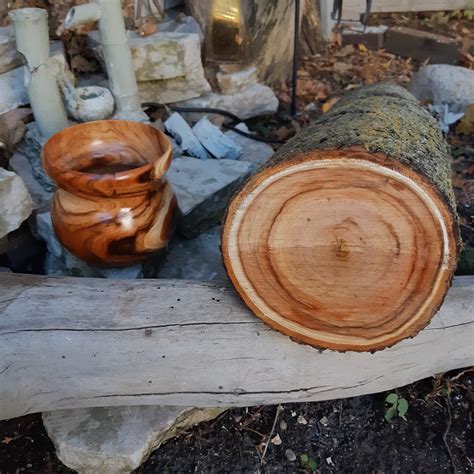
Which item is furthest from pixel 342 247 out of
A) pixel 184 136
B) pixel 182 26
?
pixel 182 26

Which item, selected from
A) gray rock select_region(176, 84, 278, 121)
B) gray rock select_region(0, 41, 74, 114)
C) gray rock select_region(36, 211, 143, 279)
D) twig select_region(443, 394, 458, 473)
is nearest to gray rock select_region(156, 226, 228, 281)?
gray rock select_region(36, 211, 143, 279)

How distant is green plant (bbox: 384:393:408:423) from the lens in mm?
2035

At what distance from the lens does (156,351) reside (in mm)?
1675

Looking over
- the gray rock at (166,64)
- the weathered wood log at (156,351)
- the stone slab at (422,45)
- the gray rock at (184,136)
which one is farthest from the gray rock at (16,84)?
the stone slab at (422,45)

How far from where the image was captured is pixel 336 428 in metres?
2.02

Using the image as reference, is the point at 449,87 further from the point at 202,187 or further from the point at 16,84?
the point at 16,84

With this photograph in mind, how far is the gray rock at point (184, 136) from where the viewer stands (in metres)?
3.10

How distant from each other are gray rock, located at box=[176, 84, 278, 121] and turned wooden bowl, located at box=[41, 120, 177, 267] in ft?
4.42

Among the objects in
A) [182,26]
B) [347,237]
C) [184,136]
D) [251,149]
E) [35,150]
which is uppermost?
[347,237]

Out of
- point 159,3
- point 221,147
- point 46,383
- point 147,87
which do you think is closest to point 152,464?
point 46,383

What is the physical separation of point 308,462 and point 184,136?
1.88m

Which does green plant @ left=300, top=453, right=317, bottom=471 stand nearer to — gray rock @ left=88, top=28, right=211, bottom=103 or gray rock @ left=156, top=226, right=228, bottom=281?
gray rock @ left=156, top=226, right=228, bottom=281

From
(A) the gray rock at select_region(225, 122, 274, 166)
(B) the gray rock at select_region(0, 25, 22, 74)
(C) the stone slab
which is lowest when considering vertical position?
(C) the stone slab

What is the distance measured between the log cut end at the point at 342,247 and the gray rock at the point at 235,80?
86.6 inches
